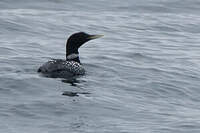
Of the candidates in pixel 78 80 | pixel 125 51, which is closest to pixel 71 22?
pixel 125 51

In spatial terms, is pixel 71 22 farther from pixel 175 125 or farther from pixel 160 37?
pixel 175 125

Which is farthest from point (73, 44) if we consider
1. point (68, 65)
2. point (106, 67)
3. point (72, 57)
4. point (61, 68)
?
point (61, 68)

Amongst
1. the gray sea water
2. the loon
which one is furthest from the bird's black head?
the gray sea water

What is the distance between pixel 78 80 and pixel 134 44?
20.0ft

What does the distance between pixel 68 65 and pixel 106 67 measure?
1651mm

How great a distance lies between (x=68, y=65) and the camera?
1752 centimetres

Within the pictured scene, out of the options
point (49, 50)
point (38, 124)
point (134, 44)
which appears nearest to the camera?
point (38, 124)

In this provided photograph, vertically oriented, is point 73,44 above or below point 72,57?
above

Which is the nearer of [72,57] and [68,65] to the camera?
[68,65]

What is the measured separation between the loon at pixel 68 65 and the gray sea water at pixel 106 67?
0.92 ft

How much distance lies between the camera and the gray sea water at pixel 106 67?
1384 cm

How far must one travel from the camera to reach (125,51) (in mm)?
21656

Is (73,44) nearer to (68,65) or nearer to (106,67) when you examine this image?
(106,67)

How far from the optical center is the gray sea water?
13.8 meters
